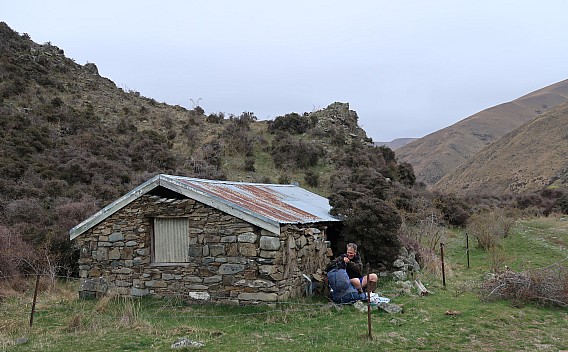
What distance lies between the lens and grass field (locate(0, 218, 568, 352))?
6859mm

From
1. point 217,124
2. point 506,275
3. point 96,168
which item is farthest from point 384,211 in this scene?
point 217,124

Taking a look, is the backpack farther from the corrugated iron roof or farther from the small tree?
the small tree

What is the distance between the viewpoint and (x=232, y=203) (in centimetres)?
938

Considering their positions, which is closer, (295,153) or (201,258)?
(201,258)

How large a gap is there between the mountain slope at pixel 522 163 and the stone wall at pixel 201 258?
1619 inches

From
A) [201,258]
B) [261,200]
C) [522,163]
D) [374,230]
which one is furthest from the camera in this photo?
[522,163]

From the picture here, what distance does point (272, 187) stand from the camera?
Result: 50.0 ft

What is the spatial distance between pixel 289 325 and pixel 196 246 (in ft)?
9.01

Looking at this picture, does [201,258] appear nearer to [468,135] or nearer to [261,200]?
[261,200]

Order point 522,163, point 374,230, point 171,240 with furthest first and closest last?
point 522,163 → point 374,230 → point 171,240

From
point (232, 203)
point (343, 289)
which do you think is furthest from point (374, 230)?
point (232, 203)

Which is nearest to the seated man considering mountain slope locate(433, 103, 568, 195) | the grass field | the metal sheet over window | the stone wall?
the grass field

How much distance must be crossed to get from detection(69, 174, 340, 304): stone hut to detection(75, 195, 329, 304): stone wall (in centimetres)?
2

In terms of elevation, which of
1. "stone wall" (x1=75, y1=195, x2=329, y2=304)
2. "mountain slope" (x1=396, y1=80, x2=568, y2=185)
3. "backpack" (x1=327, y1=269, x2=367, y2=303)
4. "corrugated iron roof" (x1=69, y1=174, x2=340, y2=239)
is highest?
"mountain slope" (x1=396, y1=80, x2=568, y2=185)
